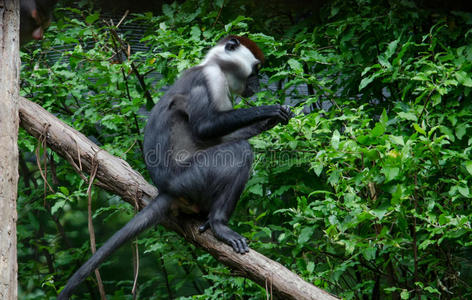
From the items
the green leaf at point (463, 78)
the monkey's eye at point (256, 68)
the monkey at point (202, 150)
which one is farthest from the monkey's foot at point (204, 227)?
the green leaf at point (463, 78)

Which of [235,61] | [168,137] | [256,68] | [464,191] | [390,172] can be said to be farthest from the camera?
[256,68]

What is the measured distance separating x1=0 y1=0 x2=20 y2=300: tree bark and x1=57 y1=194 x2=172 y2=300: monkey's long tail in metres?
0.49

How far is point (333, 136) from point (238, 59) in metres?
1.41

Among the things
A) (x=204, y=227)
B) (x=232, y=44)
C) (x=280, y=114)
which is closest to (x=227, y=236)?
(x=204, y=227)

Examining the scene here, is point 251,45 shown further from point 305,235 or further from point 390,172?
point 390,172

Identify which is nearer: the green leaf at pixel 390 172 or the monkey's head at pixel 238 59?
the green leaf at pixel 390 172

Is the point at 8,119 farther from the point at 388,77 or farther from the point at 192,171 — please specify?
the point at 388,77

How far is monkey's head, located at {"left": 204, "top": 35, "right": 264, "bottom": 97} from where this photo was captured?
4.26 meters

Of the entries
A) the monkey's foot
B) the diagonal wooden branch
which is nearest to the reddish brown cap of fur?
the diagonal wooden branch

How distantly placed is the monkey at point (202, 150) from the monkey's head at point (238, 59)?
117 mm

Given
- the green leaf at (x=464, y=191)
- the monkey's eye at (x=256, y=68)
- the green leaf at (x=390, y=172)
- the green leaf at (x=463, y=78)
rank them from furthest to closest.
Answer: the monkey's eye at (x=256, y=68) < the green leaf at (x=463, y=78) < the green leaf at (x=464, y=191) < the green leaf at (x=390, y=172)

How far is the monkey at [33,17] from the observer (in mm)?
3094

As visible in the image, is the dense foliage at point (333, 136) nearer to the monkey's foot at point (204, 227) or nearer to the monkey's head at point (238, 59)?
the monkey's head at point (238, 59)

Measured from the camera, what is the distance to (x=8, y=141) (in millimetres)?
2609
